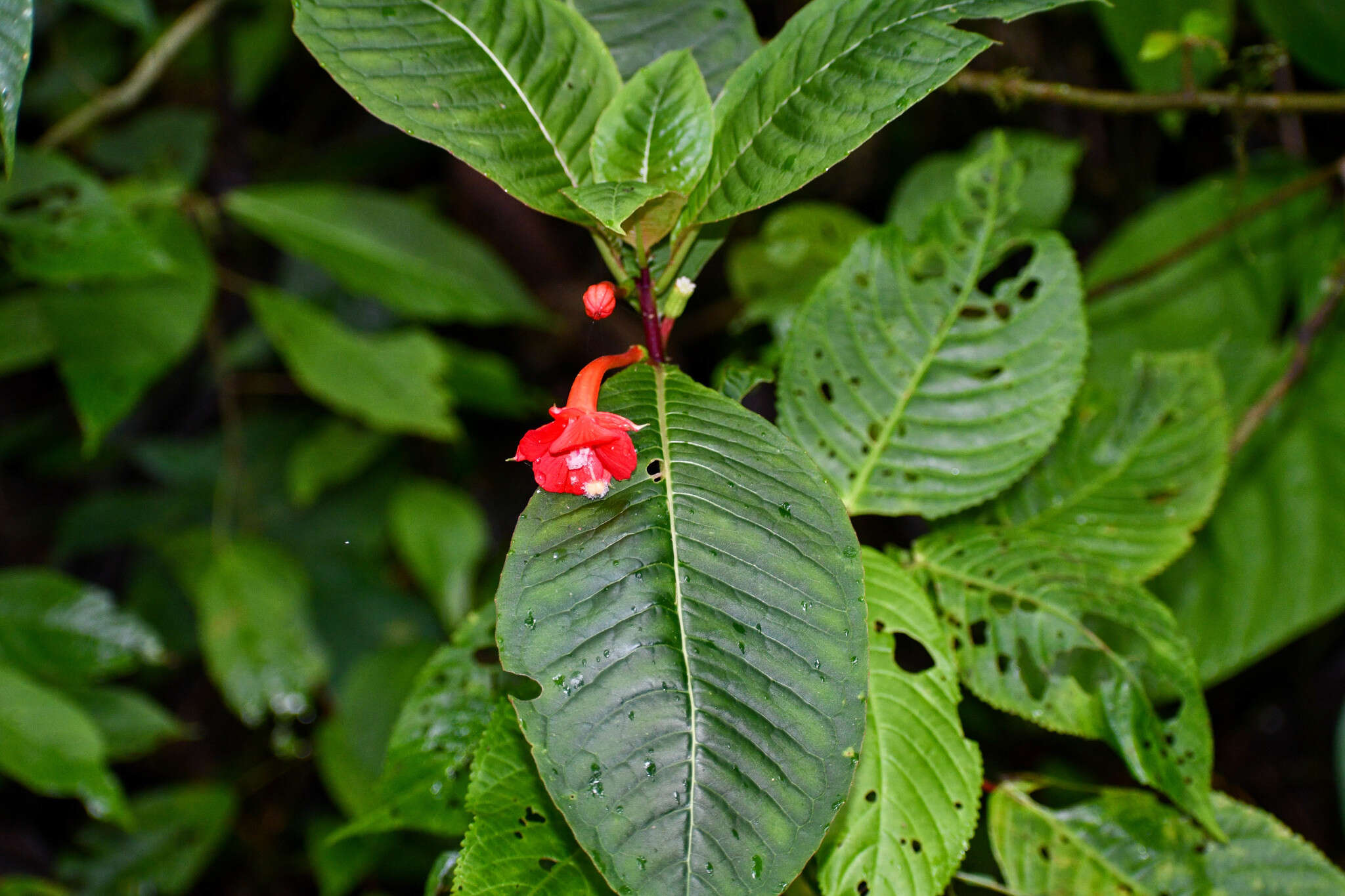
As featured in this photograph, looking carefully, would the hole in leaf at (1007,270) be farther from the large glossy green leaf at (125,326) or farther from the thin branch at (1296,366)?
the large glossy green leaf at (125,326)

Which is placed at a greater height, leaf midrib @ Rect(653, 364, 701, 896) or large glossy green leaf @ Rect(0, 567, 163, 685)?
leaf midrib @ Rect(653, 364, 701, 896)

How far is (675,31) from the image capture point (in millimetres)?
889

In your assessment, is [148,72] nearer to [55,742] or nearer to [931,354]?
[55,742]

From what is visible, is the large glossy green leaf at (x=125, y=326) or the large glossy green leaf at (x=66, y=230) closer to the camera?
the large glossy green leaf at (x=66, y=230)

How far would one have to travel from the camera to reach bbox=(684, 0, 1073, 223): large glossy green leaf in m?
0.65

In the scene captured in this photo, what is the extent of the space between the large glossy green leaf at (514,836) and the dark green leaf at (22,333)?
5.08 ft

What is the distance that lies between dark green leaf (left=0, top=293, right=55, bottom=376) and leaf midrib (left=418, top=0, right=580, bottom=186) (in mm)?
1454

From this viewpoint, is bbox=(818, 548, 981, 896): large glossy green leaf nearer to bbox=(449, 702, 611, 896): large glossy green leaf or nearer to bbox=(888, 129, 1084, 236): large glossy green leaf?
bbox=(449, 702, 611, 896): large glossy green leaf

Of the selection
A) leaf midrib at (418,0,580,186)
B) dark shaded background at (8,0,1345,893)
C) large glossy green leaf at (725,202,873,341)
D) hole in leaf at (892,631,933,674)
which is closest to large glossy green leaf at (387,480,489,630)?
dark shaded background at (8,0,1345,893)

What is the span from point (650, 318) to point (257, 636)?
1651mm

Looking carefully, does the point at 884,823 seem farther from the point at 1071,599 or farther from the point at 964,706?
the point at 964,706

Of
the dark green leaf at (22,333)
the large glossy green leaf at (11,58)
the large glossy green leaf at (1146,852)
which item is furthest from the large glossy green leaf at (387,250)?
the large glossy green leaf at (1146,852)

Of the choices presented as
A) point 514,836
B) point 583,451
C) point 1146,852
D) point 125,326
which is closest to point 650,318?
point 583,451

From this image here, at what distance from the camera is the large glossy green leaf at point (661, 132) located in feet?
2.36
